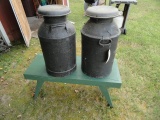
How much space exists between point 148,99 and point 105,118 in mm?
817

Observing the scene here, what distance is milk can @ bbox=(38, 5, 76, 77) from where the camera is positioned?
58.8 inches

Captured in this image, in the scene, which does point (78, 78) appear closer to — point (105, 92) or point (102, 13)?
point (105, 92)

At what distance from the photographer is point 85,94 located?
2307mm

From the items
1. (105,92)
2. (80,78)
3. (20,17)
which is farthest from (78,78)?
(20,17)

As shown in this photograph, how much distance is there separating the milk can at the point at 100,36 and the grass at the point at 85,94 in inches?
29.3

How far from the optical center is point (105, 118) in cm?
197

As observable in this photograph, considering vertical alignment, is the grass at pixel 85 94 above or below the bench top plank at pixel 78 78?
below

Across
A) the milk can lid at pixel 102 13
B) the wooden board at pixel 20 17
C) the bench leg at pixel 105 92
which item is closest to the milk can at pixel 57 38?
the milk can lid at pixel 102 13

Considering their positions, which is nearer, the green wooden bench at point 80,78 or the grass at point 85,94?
the green wooden bench at point 80,78

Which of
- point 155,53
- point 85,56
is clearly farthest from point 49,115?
point 155,53

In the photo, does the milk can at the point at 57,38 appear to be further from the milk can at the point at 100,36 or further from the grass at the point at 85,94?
the grass at the point at 85,94

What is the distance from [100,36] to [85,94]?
1.16 meters

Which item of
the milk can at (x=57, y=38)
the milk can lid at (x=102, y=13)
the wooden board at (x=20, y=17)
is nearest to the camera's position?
the milk can lid at (x=102, y=13)

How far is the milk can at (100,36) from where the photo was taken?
4.73ft
